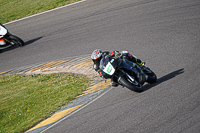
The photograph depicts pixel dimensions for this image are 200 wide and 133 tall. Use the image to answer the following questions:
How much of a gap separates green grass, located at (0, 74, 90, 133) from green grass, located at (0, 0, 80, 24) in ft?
25.2

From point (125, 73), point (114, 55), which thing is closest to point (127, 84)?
point (125, 73)

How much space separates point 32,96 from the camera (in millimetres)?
10516

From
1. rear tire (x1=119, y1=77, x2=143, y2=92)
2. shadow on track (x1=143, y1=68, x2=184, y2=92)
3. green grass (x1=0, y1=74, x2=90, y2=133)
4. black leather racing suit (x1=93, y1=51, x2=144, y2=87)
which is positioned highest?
black leather racing suit (x1=93, y1=51, x2=144, y2=87)

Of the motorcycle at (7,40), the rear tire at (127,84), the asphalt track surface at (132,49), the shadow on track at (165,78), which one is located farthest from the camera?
the motorcycle at (7,40)

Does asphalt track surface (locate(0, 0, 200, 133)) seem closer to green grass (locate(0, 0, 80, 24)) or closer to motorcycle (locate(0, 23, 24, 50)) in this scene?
motorcycle (locate(0, 23, 24, 50))

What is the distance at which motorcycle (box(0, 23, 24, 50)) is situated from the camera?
48.1 feet

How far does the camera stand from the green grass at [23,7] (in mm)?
18880

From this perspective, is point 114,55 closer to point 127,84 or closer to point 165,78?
point 127,84

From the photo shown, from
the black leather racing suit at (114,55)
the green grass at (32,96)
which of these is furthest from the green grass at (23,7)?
the black leather racing suit at (114,55)

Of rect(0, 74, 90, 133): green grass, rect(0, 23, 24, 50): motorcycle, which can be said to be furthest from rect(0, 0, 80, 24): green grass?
rect(0, 74, 90, 133): green grass

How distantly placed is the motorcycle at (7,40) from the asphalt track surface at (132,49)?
1.44 feet

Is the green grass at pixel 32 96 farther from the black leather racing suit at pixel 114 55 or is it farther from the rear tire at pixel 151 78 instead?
the rear tire at pixel 151 78

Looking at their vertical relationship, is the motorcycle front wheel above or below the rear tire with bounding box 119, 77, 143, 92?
below

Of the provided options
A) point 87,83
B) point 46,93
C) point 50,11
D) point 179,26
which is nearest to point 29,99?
point 46,93
